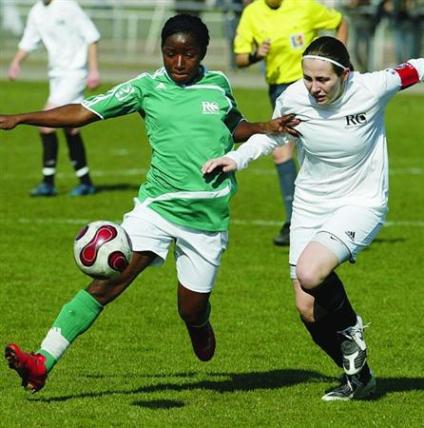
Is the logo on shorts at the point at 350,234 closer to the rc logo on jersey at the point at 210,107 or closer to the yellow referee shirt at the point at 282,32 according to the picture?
the rc logo on jersey at the point at 210,107

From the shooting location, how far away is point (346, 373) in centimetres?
802

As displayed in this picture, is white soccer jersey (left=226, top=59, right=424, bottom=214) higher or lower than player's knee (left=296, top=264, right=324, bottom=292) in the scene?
higher

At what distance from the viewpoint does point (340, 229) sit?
25.7 feet

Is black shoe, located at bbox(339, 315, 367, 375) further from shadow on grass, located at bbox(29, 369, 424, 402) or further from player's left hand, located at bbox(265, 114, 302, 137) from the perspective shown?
player's left hand, located at bbox(265, 114, 302, 137)

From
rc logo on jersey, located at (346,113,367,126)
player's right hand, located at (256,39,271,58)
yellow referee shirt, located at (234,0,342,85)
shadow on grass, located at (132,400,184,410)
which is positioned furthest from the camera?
yellow referee shirt, located at (234,0,342,85)

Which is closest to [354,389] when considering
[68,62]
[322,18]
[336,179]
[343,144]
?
[336,179]

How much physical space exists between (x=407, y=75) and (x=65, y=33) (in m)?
9.79

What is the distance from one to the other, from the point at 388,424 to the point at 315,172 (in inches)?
58.1

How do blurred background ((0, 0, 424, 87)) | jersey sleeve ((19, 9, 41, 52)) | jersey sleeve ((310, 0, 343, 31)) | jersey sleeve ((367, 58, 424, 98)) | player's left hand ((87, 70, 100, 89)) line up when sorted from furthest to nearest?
blurred background ((0, 0, 424, 87)), jersey sleeve ((19, 9, 41, 52)), player's left hand ((87, 70, 100, 89)), jersey sleeve ((310, 0, 343, 31)), jersey sleeve ((367, 58, 424, 98))

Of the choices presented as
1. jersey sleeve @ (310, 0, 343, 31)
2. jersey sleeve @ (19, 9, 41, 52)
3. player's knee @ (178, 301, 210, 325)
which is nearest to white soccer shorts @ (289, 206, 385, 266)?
player's knee @ (178, 301, 210, 325)

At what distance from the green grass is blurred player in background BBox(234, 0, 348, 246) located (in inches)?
30.0

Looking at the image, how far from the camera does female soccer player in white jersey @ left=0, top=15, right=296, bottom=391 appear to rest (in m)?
7.85

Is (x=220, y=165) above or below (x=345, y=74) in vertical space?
below

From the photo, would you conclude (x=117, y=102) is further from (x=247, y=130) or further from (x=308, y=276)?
(x=308, y=276)
